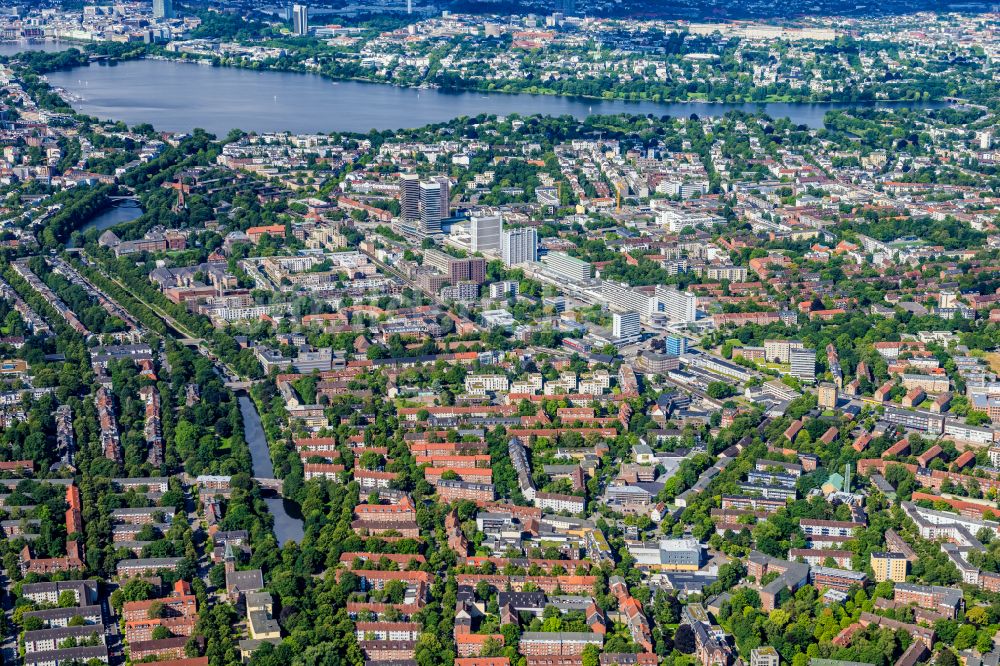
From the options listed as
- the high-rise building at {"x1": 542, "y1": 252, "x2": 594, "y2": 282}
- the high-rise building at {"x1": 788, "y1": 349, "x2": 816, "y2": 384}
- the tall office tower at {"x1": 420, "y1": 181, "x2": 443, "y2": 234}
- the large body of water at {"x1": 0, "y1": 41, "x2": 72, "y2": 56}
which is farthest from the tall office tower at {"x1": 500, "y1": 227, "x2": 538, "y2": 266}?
the large body of water at {"x1": 0, "y1": 41, "x2": 72, "y2": 56}

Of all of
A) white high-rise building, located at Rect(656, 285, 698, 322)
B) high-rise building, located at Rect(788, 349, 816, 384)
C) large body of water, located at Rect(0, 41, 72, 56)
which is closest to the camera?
high-rise building, located at Rect(788, 349, 816, 384)

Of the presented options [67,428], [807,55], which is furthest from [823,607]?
[807,55]

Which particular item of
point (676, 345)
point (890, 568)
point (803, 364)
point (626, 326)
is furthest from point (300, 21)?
point (890, 568)

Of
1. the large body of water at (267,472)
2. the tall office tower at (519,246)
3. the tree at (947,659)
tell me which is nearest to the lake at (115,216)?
the tall office tower at (519,246)

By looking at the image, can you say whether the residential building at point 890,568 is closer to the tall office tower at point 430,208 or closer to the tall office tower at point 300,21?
the tall office tower at point 430,208

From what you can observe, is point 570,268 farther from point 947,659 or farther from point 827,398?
point 947,659

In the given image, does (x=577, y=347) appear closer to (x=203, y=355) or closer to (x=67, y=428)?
(x=203, y=355)

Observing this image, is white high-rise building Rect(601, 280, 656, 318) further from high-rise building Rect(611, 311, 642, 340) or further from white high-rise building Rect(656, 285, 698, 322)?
high-rise building Rect(611, 311, 642, 340)
